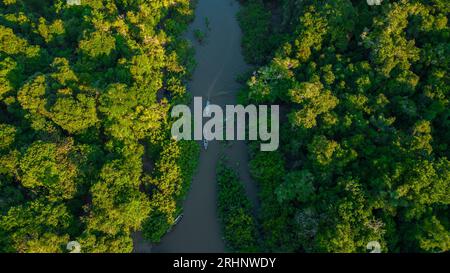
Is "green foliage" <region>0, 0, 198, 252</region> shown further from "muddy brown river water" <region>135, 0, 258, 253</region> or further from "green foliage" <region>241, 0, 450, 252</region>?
"green foliage" <region>241, 0, 450, 252</region>

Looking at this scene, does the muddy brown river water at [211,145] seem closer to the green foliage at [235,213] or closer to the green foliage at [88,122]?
the green foliage at [235,213]

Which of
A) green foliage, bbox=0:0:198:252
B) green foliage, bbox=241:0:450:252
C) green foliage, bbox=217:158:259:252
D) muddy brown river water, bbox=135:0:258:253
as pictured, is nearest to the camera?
green foliage, bbox=241:0:450:252

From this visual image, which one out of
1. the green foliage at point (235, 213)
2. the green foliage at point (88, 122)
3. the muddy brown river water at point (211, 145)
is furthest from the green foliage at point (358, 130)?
the green foliage at point (88, 122)

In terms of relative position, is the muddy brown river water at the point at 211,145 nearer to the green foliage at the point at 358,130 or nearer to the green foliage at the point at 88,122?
A: the green foliage at the point at 88,122

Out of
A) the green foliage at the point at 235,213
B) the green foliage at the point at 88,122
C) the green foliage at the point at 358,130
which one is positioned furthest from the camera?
the green foliage at the point at 235,213

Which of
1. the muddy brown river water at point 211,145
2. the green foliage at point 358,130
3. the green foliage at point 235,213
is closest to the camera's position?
the green foliage at point 358,130

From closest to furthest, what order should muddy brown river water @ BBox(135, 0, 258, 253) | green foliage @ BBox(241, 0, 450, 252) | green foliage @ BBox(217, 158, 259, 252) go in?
green foliage @ BBox(241, 0, 450, 252) < green foliage @ BBox(217, 158, 259, 252) < muddy brown river water @ BBox(135, 0, 258, 253)

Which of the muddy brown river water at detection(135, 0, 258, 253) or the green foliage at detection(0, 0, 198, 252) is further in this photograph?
the muddy brown river water at detection(135, 0, 258, 253)

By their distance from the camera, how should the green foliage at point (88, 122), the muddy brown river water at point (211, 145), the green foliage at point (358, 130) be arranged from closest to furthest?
1. the green foliage at point (358, 130)
2. the green foliage at point (88, 122)
3. the muddy brown river water at point (211, 145)

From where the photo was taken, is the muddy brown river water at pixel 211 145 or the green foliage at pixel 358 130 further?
the muddy brown river water at pixel 211 145

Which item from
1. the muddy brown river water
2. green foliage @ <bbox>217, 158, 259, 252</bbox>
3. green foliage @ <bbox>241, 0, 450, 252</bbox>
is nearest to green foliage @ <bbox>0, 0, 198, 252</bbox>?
the muddy brown river water

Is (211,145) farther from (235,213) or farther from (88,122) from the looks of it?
(88,122)

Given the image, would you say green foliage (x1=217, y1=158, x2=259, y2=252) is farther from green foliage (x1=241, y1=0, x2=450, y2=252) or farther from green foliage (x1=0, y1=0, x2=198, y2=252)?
green foliage (x1=0, y1=0, x2=198, y2=252)

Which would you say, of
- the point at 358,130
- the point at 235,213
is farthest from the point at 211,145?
the point at 358,130
